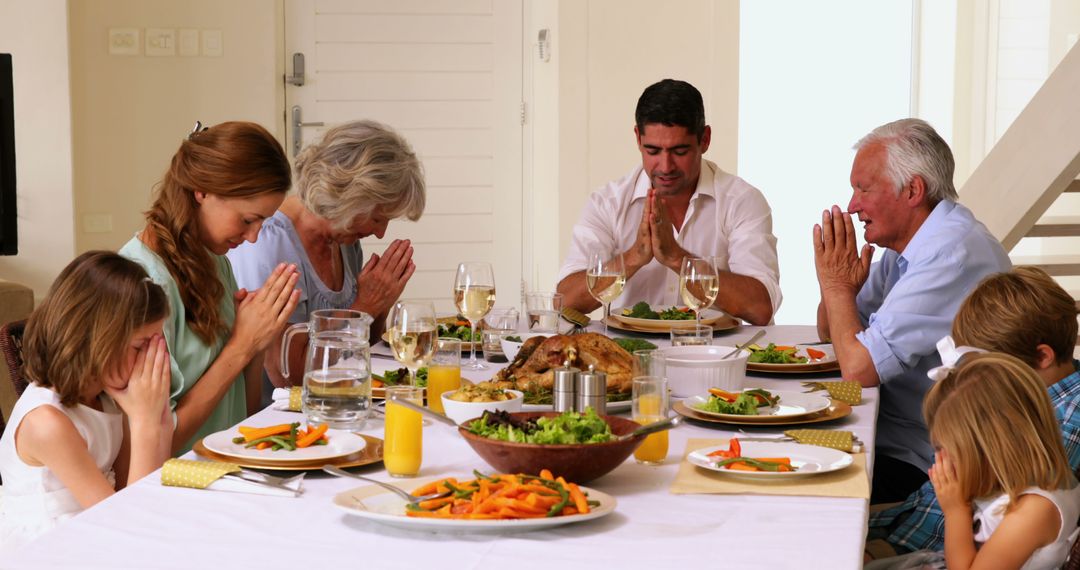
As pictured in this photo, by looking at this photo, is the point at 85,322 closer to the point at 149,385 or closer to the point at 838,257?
the point at 149,385

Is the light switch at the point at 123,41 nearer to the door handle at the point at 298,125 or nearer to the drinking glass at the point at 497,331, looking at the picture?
the door handle at the point at 298,125

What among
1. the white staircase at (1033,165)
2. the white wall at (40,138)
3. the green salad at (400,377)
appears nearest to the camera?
the green salad at (400,377)

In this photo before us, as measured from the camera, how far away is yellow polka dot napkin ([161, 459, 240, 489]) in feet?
5.09

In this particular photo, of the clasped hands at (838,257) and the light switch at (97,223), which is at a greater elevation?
the clasped hands at (838,257)

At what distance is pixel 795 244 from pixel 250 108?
3.01m

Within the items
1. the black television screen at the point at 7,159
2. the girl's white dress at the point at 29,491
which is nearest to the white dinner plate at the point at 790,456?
the girl's white dress at the point at 29,491

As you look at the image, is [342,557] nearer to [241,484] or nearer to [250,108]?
[241,484]

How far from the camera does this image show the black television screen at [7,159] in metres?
4.93

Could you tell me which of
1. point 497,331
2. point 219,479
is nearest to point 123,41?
Result: point 497,331

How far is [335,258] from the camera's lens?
3.08 m

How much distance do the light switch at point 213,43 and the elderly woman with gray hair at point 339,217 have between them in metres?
3.19

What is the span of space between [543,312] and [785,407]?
0.70 metres

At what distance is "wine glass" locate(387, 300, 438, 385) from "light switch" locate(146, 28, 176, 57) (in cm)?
437

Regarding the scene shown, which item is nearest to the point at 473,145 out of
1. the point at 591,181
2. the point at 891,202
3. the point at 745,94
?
the point at 591,181
